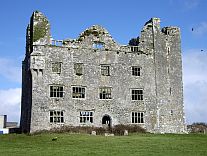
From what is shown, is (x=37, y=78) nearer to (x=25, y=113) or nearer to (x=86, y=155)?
(x=25, y=113)

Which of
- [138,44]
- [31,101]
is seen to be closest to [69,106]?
[31,101]

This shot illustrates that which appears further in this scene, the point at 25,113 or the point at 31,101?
the point at 25,113

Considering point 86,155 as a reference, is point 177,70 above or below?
above

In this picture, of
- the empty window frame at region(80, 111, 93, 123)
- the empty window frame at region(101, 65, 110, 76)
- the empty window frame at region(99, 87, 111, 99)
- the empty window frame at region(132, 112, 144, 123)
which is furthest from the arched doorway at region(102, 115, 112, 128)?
the empty window frame at region(101, 65, 110, 76)

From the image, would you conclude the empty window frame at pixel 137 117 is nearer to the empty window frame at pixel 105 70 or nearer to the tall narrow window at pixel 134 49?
the empty window frame at pixel 105 70

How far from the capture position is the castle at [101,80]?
46375 mm

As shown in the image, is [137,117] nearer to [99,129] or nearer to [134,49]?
[99,129]

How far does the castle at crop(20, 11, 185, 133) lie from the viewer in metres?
46.4

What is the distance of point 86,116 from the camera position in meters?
47.7

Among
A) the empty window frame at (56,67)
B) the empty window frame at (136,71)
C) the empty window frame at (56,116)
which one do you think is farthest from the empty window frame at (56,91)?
the empty window frame at (136,71)

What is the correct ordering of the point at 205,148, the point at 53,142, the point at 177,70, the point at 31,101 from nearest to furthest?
the point at 205,148 → the point at 53,142 → the point at 31,101 → the point at 177,70

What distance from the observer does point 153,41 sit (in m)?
52.0

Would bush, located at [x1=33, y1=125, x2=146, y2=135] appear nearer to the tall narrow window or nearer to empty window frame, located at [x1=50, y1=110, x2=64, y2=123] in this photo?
empty window frame, located at [x1=50, y1=110, x2=64, y2=123]

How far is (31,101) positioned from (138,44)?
625 inches
